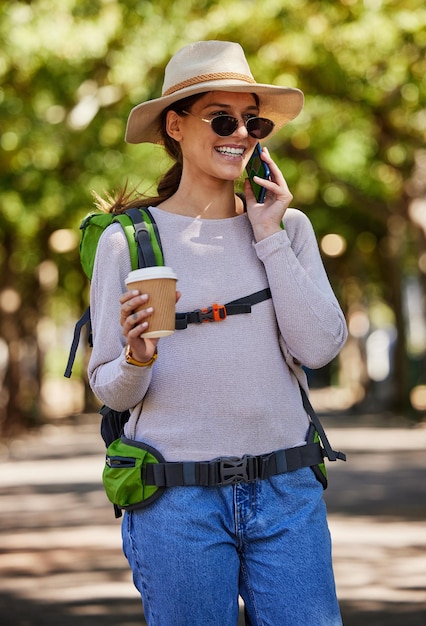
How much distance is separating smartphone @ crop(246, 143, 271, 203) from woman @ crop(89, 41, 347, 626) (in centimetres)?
2

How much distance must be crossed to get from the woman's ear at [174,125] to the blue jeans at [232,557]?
99 cm

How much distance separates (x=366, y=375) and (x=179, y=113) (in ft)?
99.5

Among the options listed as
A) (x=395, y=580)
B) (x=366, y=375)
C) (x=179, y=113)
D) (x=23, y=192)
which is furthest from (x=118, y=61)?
(x=366, y=375)

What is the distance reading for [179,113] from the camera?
3.68 m

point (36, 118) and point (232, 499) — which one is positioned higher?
point (36, 118)

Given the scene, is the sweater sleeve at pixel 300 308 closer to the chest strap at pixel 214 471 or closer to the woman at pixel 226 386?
the woman at pixel 226 386

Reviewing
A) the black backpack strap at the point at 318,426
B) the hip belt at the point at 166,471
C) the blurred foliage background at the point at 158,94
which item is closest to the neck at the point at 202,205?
the black backpack strap at the point at 318,426

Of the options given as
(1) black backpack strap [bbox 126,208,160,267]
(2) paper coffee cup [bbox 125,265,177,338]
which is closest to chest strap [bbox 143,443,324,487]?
(2) paper coffee cup [bbox 125,265,177,338]

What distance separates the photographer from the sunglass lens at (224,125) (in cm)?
353

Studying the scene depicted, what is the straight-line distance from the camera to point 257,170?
11.7ft

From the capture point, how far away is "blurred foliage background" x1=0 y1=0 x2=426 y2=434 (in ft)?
51.3

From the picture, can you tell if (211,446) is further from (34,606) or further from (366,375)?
(366,375)

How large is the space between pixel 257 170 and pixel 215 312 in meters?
0.44

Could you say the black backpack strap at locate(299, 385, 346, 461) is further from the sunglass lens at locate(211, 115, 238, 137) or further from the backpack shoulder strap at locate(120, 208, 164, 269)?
the sunglass lens at locate(211, 115, 238, 137)
